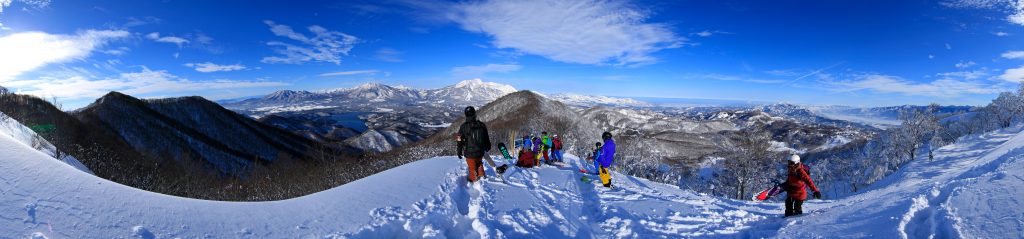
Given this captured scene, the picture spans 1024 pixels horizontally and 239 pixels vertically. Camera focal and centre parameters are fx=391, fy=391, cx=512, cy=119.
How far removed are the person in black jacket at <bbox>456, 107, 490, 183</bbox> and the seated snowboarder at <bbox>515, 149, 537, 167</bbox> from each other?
388 cm

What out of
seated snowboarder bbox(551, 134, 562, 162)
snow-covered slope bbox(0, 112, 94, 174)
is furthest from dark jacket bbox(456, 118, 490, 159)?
snow-covered slope bbox(0, 112, 94, 174)

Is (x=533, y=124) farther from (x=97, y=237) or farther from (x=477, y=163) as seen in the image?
(x=97, y=237)

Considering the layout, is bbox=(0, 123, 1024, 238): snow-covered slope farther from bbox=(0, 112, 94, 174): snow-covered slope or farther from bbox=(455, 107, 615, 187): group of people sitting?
bbox=(0, 112, 94, 174): snow-covered slope

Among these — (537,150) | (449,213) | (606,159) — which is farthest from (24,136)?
(606,159)

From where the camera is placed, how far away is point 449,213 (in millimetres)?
7488

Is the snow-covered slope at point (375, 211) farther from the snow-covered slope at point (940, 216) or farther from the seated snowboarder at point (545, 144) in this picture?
the seated snowboarder at point (545, 144)

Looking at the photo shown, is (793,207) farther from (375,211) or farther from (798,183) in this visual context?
(375,211)

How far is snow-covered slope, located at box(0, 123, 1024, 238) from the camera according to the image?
15.6 feet

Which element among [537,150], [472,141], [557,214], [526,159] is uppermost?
[472,141]

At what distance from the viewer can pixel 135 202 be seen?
17.5ft

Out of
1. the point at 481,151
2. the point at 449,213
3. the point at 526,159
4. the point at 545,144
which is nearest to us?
the point at 449,213

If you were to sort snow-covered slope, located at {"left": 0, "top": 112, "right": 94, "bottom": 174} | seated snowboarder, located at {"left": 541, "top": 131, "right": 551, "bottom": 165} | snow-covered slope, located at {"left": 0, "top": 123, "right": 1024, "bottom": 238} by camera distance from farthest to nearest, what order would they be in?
seated snowboarder, located at {"left": 541, "top": 131, "right": 551, "bottom": 165} < snow-covered slope, located at {"left": 0, "top": 112, "right": 94, "bottom": 174} < snow-covered slope, located at {"left": 0, "top": 123, "right": 1024, "bottom": 238}

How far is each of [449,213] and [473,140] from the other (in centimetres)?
326

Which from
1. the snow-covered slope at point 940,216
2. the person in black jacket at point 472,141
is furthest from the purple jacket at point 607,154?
the snow-covered slope at point 940,216
